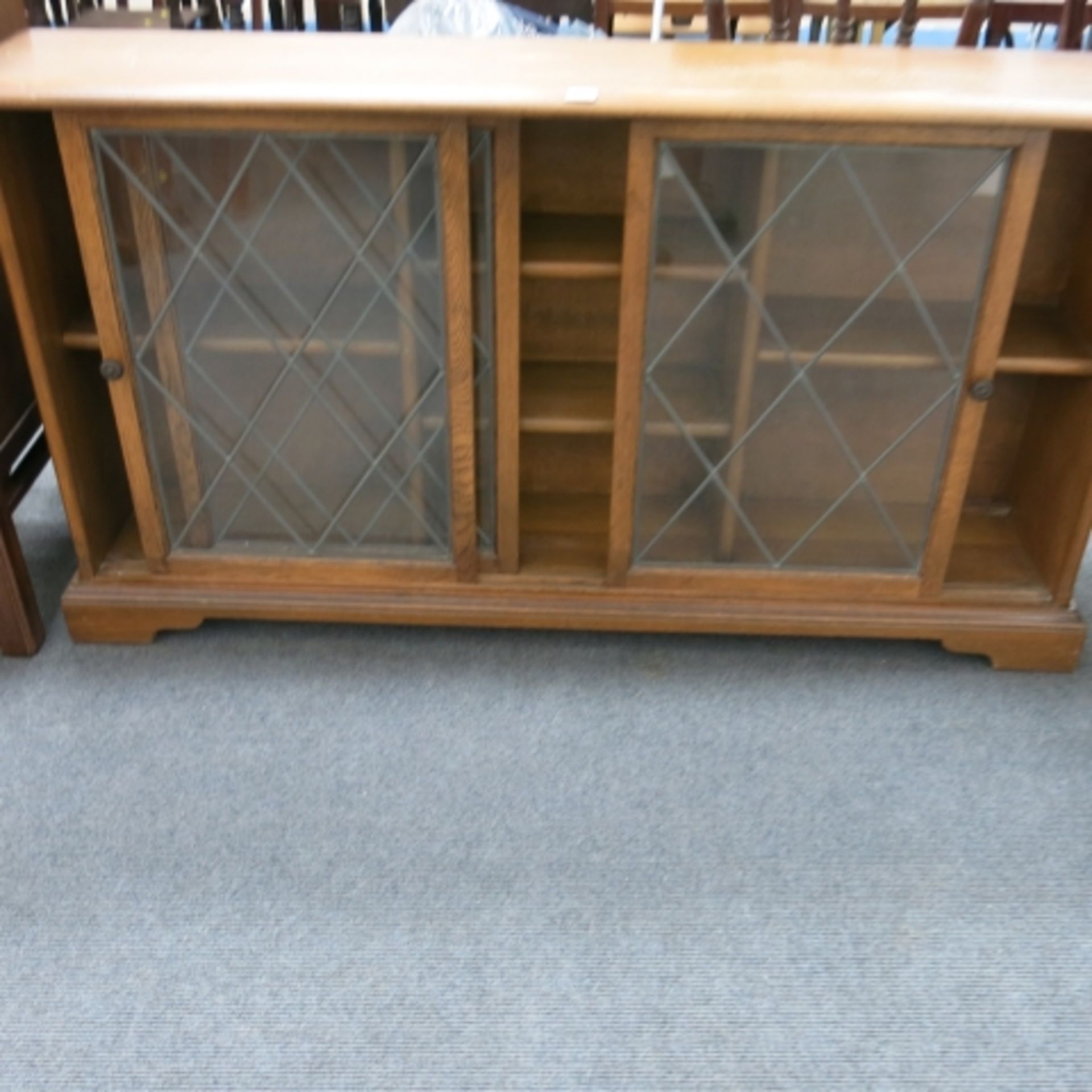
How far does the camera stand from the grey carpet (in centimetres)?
101

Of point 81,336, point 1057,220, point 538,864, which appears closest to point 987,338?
point 1057,220

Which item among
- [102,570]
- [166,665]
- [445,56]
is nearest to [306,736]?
[166,665]

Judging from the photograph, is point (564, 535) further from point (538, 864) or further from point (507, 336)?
point (538, 864)

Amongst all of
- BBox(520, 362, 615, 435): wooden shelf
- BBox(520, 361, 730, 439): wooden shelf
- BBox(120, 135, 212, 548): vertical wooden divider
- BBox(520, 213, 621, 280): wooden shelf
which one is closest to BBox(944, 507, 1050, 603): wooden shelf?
BBox(520, 361, 730, 439): wooden shelf

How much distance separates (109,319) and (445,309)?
396 millimetres

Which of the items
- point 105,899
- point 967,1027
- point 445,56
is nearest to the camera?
point 967,1027

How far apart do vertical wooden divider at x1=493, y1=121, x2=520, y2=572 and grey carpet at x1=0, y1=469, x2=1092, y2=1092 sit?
187 millimetres

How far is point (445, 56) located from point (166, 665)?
0.85m

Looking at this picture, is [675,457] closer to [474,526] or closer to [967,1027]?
[474,526]

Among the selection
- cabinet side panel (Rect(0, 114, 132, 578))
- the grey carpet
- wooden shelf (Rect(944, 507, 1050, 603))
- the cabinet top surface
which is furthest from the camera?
wooden shelf (Rect(944, 507, 1050, 603))

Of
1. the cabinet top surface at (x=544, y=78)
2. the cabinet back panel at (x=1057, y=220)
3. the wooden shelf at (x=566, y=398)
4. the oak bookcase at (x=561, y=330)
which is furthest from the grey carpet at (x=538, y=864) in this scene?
the cabinet top surface at (x=544, y=78)

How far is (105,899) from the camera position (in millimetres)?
1131

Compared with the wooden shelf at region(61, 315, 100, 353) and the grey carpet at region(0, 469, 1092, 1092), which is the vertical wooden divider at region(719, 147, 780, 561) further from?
the wooden shelf at region(61, 315, 100, 353)

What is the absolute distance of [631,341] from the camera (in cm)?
126
